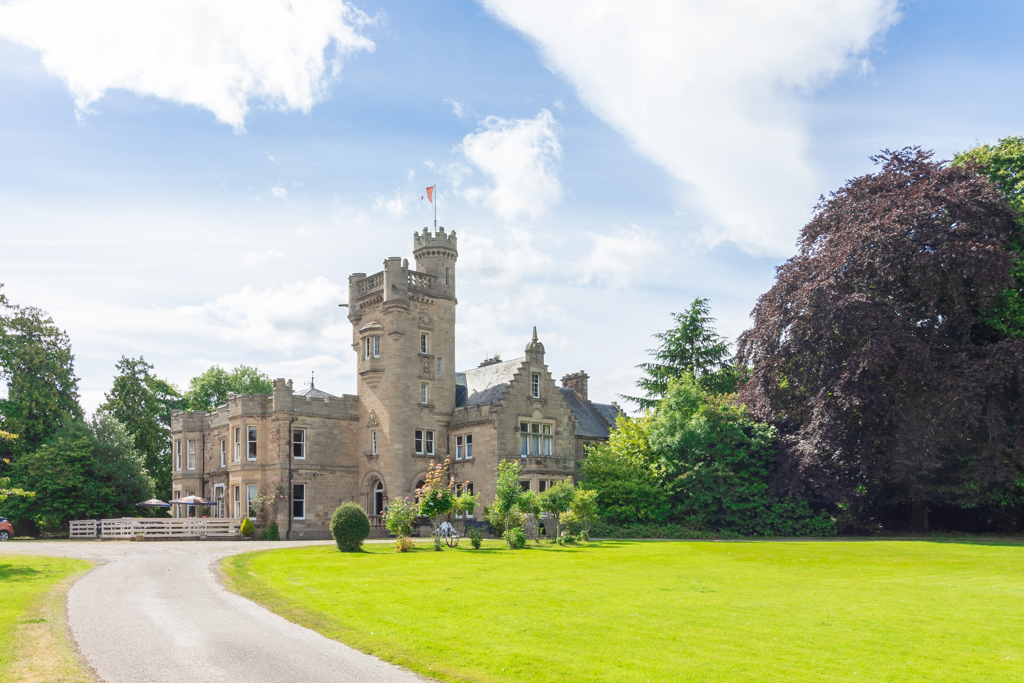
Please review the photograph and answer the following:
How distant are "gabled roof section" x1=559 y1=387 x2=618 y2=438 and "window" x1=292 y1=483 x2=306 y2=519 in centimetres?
1806

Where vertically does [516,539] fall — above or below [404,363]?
below

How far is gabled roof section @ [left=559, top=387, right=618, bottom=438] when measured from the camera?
55.6 meters

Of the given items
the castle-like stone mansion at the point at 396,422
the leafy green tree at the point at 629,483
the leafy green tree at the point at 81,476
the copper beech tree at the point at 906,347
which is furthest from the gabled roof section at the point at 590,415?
the leafy green tree at the point at 81,476

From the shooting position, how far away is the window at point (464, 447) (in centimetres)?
4919

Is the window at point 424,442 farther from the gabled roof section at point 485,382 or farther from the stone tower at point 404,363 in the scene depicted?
the gabled roof section at point 485,382

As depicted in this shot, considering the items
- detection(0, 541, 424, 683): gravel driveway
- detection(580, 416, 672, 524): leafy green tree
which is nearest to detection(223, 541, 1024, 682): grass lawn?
detection(0, 541, 424, 683): gravel driveway

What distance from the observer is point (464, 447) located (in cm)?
4962

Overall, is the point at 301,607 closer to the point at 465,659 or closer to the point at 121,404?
the point at 465,659

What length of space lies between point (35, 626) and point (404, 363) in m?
35.0

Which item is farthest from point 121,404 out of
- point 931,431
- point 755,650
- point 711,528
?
point 755,650

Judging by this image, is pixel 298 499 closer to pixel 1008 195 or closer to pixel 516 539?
pixel 516 539

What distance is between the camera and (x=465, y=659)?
11.7 metres

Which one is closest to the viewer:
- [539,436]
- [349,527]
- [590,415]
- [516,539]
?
[349,527]

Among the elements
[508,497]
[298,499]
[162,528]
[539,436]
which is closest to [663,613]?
[508,497]
